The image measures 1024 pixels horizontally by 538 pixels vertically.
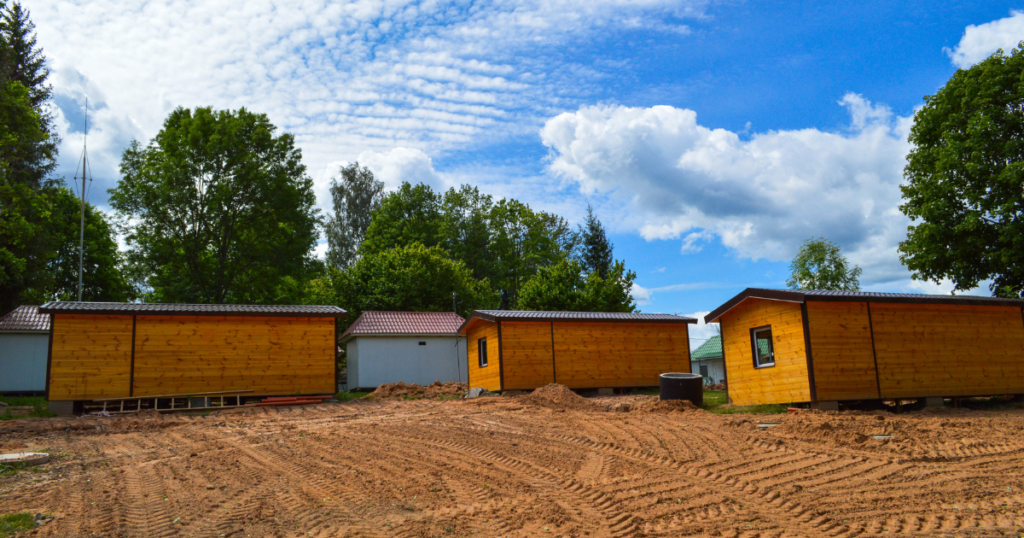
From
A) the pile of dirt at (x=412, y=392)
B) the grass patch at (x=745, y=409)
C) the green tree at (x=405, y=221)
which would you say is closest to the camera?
the grass patch at (x=745, y=409)

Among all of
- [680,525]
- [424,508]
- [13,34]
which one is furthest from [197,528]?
[13,34]

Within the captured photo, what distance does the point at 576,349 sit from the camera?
19.5 metres

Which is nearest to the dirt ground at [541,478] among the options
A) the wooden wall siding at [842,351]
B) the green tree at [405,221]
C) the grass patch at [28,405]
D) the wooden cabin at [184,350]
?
the wooden wall siding at [842,351]

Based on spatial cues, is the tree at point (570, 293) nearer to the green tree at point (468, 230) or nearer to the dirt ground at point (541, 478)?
the green tree at point (468, 230)

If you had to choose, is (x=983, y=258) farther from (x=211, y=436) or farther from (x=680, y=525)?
(x=211, y=436)

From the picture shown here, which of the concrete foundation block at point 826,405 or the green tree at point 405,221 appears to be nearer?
the concrete foundation block at point 826,405

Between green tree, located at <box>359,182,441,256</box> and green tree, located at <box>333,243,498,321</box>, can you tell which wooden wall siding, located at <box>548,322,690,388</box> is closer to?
green tree, located at <box>333,243,498,321</box>

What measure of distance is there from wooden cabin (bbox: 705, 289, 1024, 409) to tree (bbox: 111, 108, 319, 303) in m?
21.3

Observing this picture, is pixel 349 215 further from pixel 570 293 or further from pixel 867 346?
pixel 867 346

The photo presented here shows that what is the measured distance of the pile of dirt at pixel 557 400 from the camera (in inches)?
582

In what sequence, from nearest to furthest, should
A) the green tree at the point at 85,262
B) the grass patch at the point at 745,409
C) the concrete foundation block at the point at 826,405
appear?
1. the concrete foundation block at the point at 826,405
2. the grass patch at the point at 745,409
3. the green tree at the point at 85,262

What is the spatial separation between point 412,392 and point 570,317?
5.96 metres

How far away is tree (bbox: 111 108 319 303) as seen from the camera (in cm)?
2733

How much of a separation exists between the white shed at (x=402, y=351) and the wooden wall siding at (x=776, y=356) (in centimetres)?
1236
